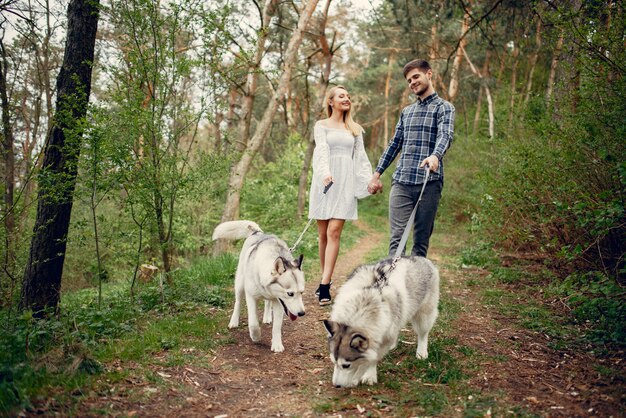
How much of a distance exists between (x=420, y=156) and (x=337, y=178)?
120cm

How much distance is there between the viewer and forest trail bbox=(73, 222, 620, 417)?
2758 millimetres

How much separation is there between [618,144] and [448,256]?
5.74m

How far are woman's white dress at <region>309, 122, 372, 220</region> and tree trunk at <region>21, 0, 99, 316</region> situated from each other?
282 cm

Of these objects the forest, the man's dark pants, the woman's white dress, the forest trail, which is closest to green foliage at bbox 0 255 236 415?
the forest

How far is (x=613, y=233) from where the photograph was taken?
15.4 ft

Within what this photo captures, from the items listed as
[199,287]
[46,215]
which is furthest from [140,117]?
[199,287]

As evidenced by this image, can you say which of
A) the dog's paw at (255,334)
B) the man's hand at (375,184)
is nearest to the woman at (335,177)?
the man's hand at (375,184)

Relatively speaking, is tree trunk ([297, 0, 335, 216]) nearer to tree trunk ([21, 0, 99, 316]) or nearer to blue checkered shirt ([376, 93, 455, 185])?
blue checkered shirt ([376, 93, 455, 185])

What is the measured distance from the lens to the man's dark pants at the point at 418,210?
427 centimetres

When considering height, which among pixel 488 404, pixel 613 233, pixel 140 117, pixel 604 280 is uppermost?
pixel 140 117

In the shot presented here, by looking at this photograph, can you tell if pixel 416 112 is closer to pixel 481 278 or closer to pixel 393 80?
pixel 481 278

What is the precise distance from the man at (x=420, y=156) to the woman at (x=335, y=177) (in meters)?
0.76

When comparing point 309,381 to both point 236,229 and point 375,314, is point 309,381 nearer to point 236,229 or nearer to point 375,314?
point 375,314

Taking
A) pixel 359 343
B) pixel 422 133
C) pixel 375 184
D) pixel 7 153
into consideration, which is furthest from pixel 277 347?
pixel 7 153
